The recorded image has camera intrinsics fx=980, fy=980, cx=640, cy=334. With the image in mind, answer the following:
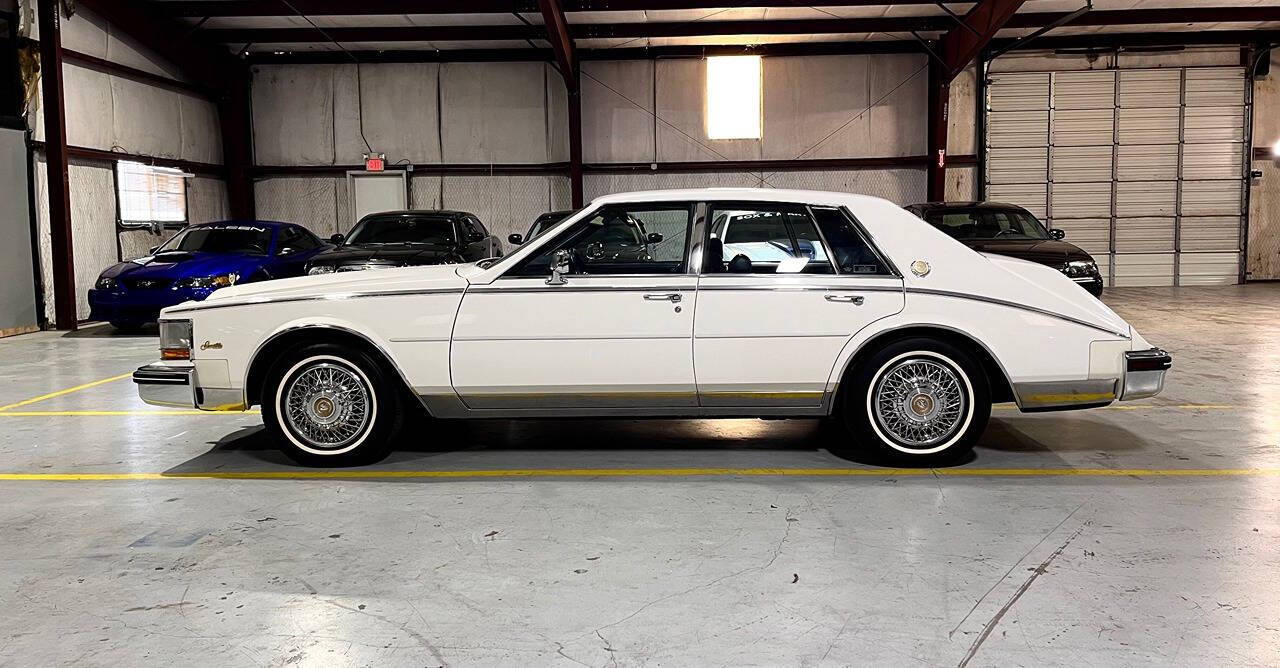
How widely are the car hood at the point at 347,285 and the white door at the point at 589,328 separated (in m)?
0.26

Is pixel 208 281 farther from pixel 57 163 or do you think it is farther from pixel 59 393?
pixel 59 393

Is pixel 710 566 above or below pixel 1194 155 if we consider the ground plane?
below

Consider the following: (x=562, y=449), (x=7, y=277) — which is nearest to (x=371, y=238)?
(x=7, y=277)

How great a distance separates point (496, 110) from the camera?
65.8 ft

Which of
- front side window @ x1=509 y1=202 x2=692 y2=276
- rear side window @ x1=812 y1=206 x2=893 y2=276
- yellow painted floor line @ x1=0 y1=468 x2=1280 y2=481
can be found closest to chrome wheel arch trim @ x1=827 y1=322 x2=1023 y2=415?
rear side window @ x1=812 y1=206 x2=893 y2=276

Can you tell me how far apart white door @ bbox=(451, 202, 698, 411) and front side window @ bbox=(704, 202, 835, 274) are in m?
0.19

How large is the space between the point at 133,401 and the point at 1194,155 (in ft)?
65.2

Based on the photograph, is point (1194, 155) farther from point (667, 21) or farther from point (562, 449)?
point (562, 449)

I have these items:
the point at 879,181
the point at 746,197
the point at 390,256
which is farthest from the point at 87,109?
the point at 879,181

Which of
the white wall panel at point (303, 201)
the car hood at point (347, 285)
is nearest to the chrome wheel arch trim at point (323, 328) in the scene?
the car hood at point (347, 285)

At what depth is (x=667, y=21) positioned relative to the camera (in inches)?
717

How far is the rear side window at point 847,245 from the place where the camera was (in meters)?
5.17

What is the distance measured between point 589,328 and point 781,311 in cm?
100

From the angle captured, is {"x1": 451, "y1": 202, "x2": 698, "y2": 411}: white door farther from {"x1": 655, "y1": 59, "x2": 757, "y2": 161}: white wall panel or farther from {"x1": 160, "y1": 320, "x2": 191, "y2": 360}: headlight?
{"x1": 655, "y1": 59, "x2": 757, "y2": 161}: white wall panel
